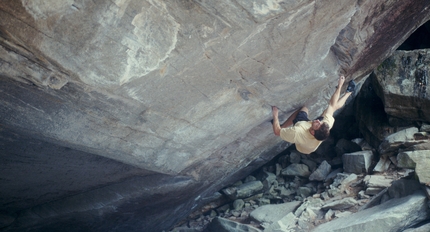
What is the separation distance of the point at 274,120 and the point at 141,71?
2397 mm

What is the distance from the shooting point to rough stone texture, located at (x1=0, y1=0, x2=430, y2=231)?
11.3ft

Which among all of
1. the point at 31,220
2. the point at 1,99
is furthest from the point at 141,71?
the point at 31,220

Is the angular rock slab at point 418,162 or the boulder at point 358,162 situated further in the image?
the boulder at point 358,162

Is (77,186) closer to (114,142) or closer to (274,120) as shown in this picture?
(114,142)

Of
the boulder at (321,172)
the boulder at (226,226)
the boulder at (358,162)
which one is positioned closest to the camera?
the boulder at (226,226)

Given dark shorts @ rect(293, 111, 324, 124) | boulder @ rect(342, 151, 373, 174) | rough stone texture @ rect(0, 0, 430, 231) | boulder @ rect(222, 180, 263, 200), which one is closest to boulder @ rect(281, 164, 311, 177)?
boulder @ rect(222, 180, 263, 200)

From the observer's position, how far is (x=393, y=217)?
17.5ft

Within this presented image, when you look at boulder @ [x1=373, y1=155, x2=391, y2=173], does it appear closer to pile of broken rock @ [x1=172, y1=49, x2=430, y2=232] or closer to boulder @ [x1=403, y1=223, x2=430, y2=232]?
pile of broken rock @ [x1=172, y1=49, x2=430, y2=232]

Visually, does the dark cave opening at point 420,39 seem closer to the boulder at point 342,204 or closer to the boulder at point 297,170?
the boulder at point 297,170

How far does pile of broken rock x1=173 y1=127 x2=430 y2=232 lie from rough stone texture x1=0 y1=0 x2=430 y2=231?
4.53 feet

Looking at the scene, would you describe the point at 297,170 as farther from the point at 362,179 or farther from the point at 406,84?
the point at 406,84

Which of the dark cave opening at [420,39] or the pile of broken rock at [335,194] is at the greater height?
the dark cave opening at [420,39]

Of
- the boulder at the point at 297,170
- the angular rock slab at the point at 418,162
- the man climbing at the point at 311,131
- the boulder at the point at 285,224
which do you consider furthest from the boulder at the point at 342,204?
the man climbing at the point at 311,131

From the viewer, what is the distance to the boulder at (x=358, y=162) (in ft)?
24.7
